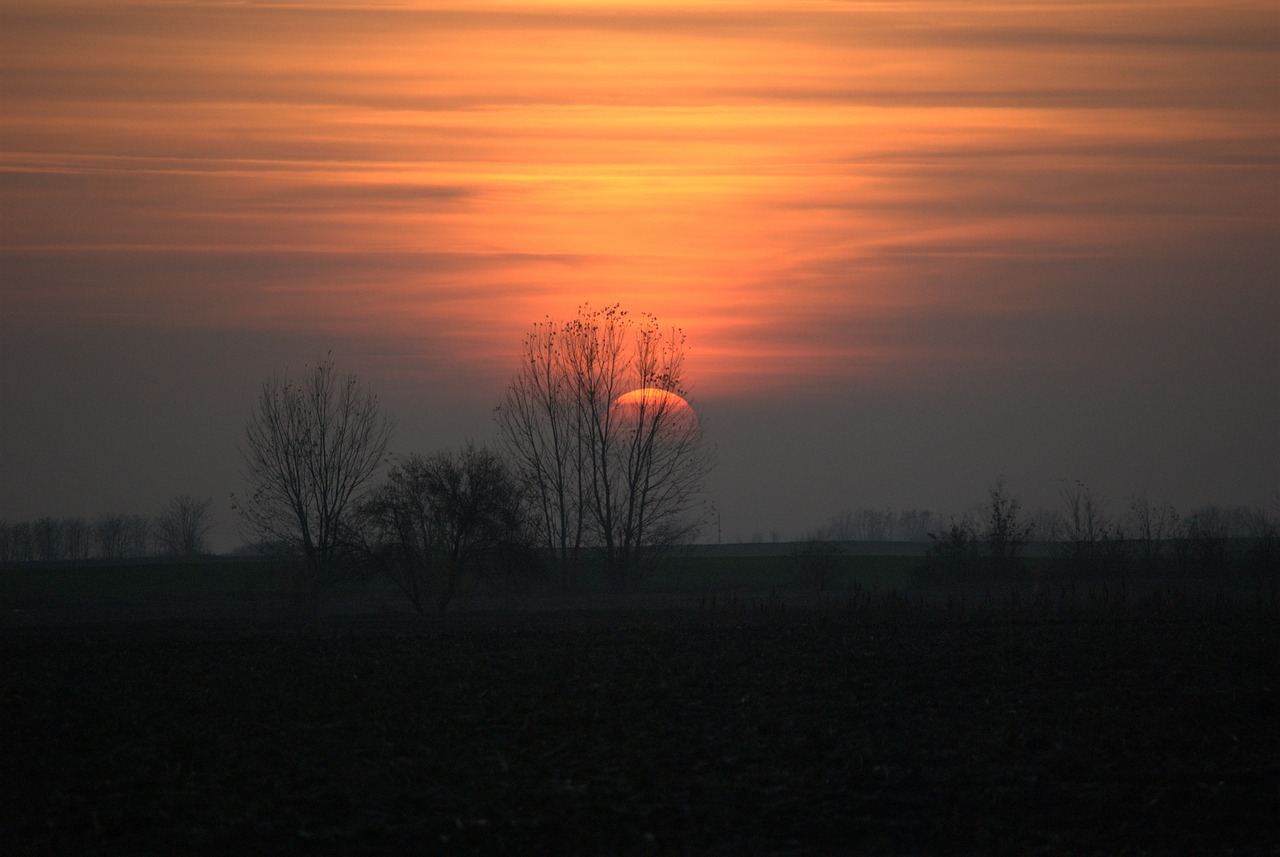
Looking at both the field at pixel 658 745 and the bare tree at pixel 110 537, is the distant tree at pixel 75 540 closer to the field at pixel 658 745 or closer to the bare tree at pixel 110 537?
the bare tree at pixel 110 537

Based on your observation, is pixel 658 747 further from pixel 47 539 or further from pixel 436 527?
pixel 47 539

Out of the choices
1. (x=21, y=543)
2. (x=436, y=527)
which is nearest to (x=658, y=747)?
(x=436, y=527)

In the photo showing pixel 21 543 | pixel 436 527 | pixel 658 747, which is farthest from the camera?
pixel 21 543

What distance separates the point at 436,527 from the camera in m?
37.8

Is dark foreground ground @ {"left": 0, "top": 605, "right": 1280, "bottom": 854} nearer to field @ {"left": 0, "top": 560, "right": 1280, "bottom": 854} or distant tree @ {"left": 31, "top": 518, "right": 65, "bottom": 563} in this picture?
field @ {"left": 0, "top": 560, "right": 1280, "bottom": 854}

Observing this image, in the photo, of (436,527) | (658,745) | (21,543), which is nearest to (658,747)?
(658,745)

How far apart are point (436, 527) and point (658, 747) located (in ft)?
87.0

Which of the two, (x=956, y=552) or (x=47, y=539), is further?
(x=47, y=539)

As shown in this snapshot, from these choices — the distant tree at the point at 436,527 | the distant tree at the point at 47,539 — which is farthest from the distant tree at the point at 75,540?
the distant tree at the point at 436,527

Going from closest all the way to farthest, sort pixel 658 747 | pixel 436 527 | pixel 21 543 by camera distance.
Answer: pixel 658 747
pixel 436 527
pixel 21 543

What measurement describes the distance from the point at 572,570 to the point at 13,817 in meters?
41.0

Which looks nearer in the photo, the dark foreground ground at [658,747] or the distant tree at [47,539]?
the dark foreground ground at [658,747]

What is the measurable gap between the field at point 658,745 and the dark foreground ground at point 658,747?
41 mm

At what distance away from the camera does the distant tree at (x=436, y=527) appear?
37.3 metres
